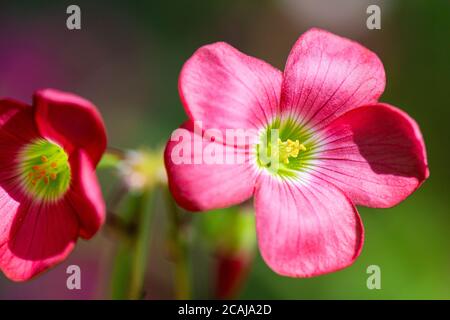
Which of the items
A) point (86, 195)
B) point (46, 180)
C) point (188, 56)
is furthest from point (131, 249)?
point (188, 56)

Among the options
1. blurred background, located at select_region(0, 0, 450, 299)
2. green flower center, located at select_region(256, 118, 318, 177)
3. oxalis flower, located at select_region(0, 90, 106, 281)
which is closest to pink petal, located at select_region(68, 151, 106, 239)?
oxalis flower, located at select_region(0, 90, 106, 281)

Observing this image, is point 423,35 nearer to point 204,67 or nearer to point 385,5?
point 385,5

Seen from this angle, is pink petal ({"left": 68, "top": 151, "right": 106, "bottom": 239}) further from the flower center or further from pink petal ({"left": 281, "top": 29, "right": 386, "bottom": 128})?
pink petal ({"left": 281, "top": 29, "right": 386, "bottom": 128})

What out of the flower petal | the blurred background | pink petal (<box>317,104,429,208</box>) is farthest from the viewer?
the blurred background

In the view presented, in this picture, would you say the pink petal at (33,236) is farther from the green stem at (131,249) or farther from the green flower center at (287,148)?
the green flower center at (287,148)

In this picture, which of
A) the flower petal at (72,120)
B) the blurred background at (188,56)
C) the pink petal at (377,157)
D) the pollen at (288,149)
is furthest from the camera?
the blurred background at (188,56)

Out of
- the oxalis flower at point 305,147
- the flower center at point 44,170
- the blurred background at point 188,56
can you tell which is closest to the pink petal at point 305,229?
the oxalis flower at point 305,147
